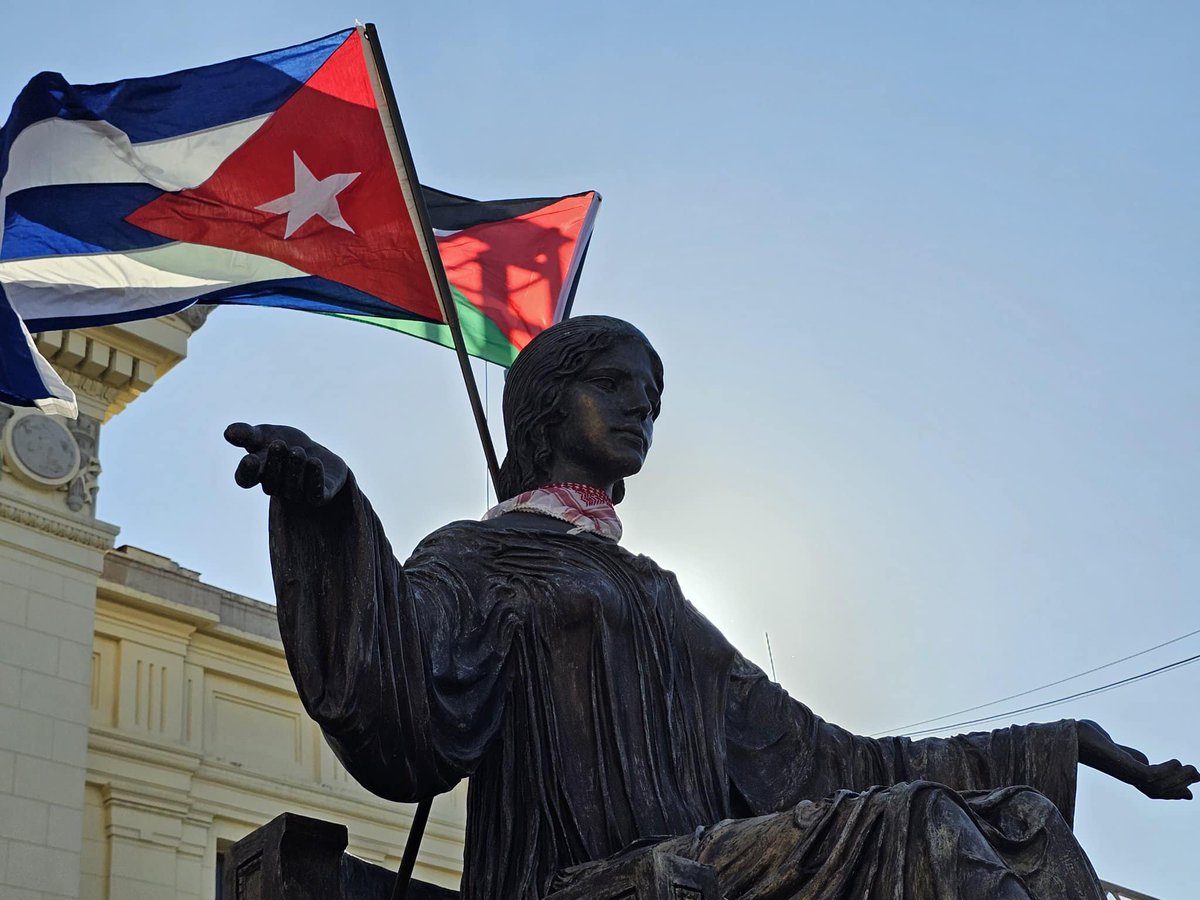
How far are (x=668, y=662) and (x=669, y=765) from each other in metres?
0.30

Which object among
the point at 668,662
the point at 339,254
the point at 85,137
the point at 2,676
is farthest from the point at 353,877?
the point at 2,676

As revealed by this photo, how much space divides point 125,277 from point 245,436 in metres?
4.48

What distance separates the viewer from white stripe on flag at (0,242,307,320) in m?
8.20

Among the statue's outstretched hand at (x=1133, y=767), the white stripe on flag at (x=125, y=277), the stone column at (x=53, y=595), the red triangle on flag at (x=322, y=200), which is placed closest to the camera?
the statue's outstretched hand at (x=1133, y=767)

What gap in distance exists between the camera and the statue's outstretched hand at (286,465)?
13.2ft

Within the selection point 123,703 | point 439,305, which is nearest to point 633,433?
point 439,305

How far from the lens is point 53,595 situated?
20.2 meters

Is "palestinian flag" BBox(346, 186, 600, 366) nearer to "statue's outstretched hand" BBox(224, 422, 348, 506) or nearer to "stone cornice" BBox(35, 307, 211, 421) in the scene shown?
"statue's outstretched hand" BBox(224, 422, 348, 506)

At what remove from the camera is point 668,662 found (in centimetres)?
498

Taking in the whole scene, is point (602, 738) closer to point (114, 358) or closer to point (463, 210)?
point (463, 210)

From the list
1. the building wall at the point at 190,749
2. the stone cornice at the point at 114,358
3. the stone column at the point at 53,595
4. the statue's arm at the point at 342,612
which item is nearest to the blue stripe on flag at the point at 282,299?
the statue's arm at the point at 342,612

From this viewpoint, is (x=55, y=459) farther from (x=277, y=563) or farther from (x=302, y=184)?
(x=277, y=563)

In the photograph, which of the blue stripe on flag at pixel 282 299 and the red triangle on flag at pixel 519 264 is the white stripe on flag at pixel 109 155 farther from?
the red triangle on flag at pixel 519 264

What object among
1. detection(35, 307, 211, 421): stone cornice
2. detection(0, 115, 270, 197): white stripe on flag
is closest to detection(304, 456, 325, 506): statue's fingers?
detection(0, 115, 270, 197): white stripe on flag
